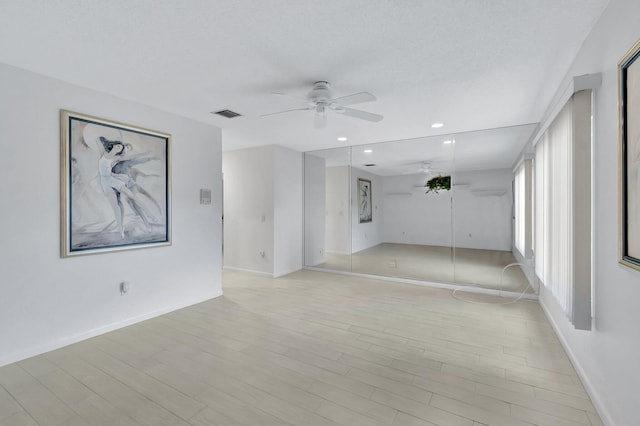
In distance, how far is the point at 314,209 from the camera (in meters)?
6.08

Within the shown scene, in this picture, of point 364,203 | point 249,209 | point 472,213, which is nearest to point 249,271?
point 249,209

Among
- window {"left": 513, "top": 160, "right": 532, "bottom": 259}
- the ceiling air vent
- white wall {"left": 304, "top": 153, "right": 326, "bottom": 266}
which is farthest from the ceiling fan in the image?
white wall {"left": 304, "top": 153, "right": 326, "bottom": 266}

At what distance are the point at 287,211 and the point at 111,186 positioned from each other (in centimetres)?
308

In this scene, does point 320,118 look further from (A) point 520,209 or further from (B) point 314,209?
(A) point 520,209

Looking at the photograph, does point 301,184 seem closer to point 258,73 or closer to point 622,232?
point 258,73

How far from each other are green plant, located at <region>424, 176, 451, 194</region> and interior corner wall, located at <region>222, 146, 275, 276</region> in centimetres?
285

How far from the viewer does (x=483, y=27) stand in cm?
194

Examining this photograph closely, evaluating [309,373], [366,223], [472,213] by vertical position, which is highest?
[472,213]

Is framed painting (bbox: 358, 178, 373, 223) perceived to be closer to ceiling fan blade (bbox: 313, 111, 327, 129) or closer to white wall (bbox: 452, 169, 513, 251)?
white wall (bbox: 452, 169, 513, 251)

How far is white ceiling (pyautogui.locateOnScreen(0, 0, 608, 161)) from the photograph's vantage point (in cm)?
178

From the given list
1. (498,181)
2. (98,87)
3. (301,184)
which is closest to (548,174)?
(498,181)

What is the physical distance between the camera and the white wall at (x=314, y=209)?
6.05 metres

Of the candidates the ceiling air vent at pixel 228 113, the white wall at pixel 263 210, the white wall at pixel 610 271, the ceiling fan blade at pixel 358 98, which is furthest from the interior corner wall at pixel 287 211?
the white wall at pixel 610 271

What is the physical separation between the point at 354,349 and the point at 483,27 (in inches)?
107
